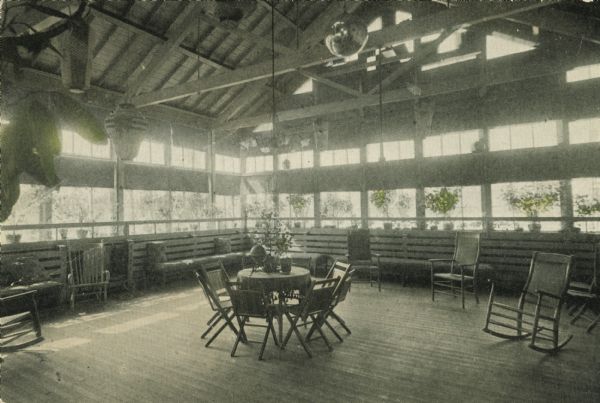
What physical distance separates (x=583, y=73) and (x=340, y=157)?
22.6ft

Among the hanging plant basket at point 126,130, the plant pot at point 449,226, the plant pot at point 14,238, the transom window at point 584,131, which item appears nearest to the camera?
the hanging plant basket at point 126,130

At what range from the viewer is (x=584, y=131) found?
30.6 feet

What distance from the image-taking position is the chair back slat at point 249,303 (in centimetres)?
399

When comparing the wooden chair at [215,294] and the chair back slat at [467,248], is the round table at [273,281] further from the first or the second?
the chair back slat at [467,248]

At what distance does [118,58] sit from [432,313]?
928 cm

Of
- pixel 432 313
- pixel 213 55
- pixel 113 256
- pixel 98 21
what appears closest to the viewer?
pixel 432 313

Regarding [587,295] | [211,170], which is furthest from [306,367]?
[211,170]

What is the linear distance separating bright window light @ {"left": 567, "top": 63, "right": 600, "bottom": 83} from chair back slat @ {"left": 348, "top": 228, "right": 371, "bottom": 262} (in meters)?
6.68

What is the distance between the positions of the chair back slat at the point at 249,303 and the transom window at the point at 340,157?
9.25 meters

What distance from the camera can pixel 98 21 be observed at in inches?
326

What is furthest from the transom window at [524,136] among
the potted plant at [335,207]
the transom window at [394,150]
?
the potted plant at [335,207]

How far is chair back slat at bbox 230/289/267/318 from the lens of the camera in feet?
13.1

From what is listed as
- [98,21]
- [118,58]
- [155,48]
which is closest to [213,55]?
[155,48]

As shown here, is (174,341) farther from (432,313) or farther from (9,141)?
(9,141)
